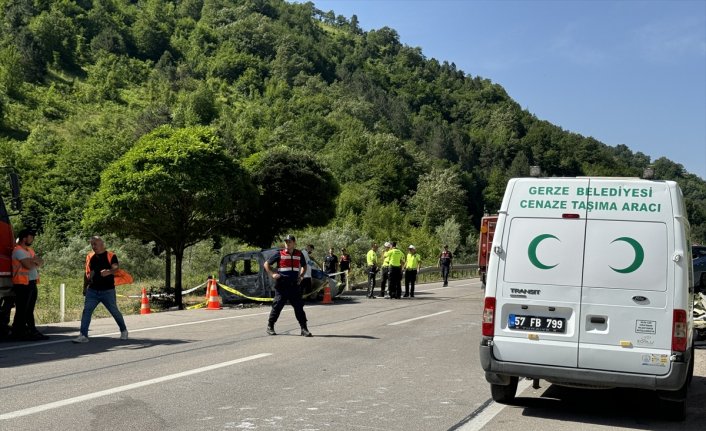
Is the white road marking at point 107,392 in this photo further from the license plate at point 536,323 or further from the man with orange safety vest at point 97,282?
the license plate at point 536,323

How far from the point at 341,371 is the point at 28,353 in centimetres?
469

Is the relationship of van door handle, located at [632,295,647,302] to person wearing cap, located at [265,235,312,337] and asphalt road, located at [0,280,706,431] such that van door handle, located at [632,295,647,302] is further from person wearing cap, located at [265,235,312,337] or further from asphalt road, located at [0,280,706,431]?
person wearing cap, located at [265,235,312,337]

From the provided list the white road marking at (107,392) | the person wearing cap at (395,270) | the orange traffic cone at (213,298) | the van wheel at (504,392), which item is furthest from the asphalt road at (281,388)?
the person wearing cap at (395,270)

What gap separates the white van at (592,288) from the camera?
23.3 feet

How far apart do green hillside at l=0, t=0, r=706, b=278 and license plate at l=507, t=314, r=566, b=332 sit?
20.0m

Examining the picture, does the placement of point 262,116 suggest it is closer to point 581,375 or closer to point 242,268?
point 242,268

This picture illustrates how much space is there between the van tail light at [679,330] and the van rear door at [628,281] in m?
0.04

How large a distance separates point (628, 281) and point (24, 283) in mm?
9611

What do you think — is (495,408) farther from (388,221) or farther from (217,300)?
(388,221)

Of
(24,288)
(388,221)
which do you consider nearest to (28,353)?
(24,288)

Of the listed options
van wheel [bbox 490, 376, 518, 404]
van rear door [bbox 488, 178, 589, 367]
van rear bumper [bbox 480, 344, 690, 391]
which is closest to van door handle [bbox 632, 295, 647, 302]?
van rear door [bbox 488, 178, 589, 367]

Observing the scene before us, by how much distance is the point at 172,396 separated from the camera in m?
7.75

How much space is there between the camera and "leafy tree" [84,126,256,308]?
78.5 feet

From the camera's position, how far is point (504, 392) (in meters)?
7.90
